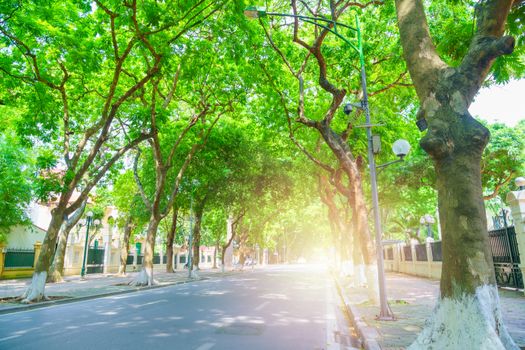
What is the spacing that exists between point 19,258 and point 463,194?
1113 inches

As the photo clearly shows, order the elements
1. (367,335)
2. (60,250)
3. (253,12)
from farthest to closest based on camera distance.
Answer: (60,250) < (253,12) < (367,335)

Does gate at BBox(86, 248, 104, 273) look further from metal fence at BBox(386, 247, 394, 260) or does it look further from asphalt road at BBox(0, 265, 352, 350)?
metal fence at BBox(386, 247, 394, 260)

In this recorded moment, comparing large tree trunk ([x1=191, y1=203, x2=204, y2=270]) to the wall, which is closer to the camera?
the wall

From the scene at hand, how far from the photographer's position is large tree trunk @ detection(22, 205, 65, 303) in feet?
38.6

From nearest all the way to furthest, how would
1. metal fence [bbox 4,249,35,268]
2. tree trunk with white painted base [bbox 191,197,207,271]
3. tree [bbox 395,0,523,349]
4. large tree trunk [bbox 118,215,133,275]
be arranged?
1. tree [bbox 395,0,523,349]
2. metal fence [bbox 4,249,35,268]
3. tree trunk with white painted base [bbox 191,197,207,271]
4. large tree trunk [bbox 118,215,133,275]

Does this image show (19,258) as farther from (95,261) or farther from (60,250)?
(95,261)

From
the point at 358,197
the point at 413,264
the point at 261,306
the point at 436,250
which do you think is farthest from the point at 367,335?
the point at 413,264

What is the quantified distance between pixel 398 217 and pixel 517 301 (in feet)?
104

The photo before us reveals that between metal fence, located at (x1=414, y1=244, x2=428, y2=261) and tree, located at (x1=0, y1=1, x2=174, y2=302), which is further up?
tree, located at (x1=0, y1=1, x2=174, y2=302)

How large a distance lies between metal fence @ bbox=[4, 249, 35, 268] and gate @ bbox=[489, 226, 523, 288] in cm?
2682

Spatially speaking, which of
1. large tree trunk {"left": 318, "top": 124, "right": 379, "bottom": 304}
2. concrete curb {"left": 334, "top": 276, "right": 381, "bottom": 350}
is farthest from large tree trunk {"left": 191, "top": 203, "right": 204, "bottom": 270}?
concrete curb {"left": 334, "top": 276, "right": 381, "bottom": 350}

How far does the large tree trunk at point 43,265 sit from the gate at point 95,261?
67.2 feet

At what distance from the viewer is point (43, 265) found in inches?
486

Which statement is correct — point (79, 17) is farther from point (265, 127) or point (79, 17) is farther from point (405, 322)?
point (405, 322)
